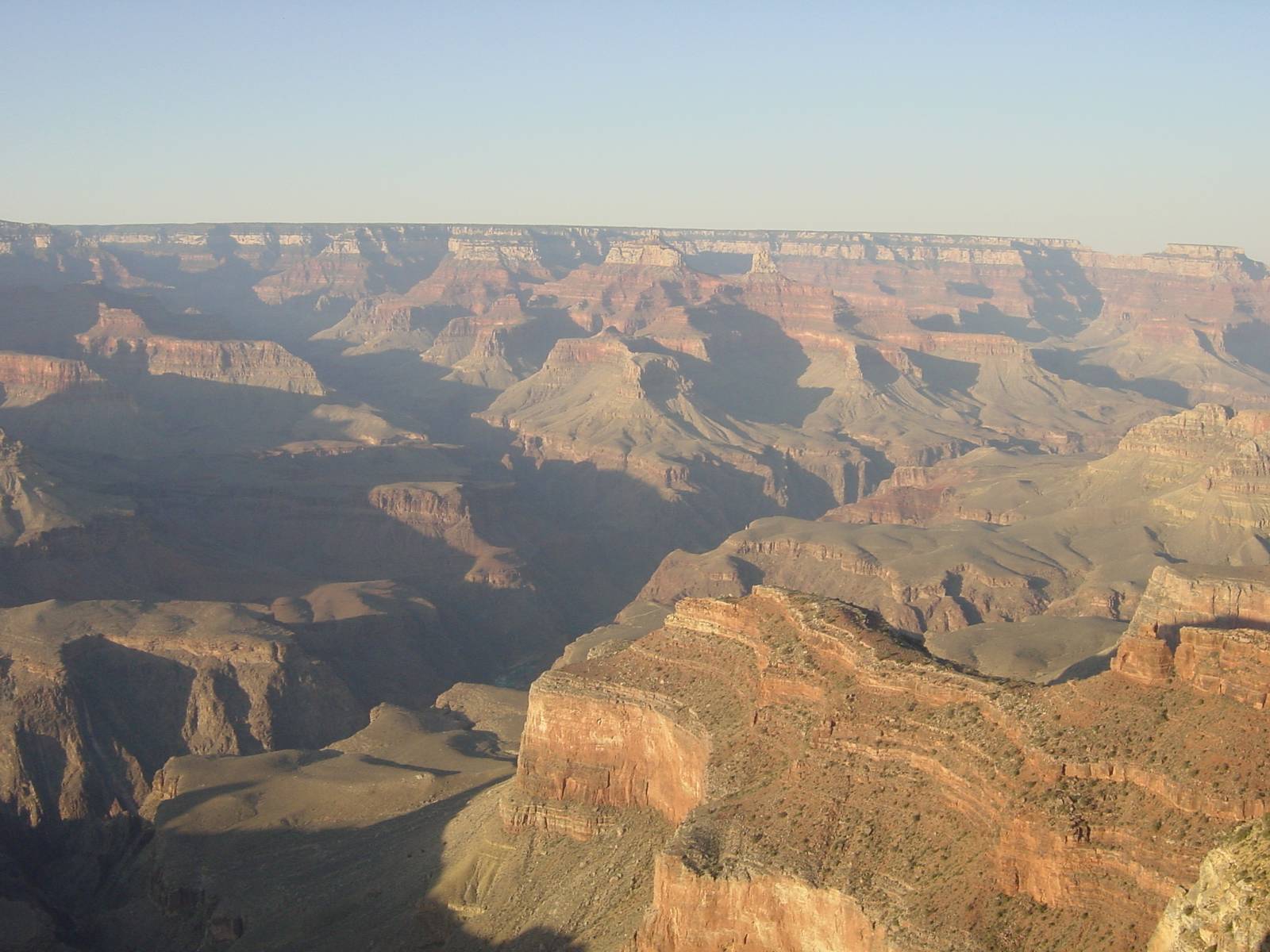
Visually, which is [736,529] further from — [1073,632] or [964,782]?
[964,782]

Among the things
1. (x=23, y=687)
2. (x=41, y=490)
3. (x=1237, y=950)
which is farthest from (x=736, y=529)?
(x=1237, y=950)

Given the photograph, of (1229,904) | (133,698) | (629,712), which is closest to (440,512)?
(133,698)

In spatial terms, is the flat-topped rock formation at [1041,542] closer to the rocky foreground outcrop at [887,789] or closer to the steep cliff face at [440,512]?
the steep cliff face at [440,512]

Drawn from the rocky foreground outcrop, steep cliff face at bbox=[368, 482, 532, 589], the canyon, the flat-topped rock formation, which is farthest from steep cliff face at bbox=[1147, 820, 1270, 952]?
steep cliff face at bbox=[368, 482, 532, 589]

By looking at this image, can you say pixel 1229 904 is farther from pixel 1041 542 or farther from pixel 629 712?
pixel 1041 542

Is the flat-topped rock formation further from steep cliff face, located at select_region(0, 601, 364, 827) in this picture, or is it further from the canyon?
steep cliff face, located at select_region(0, 601, 364, 827)
